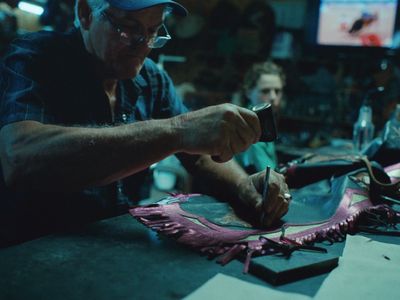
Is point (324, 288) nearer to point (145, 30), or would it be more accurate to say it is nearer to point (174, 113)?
point (145, 30)

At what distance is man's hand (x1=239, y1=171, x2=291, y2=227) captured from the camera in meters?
1.20

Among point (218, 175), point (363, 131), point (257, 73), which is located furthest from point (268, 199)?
point (257, 73)

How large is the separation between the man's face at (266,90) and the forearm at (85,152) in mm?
2412

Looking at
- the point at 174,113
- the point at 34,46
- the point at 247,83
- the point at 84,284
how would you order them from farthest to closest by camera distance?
1. the point at 247,83
2. the point at 174,113
3. the point at 34,46
4. the point at 84,284

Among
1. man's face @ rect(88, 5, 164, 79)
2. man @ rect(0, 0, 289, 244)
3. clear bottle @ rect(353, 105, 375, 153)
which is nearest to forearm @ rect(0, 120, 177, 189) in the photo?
man @ rect(0, 0, 289, 244)

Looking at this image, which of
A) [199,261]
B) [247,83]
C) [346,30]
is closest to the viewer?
[199,261]

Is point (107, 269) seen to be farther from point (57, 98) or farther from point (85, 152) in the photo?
point (57, 98)

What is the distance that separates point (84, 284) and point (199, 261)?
0.26 metres

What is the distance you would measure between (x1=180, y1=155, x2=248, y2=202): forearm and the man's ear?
0.62 metres

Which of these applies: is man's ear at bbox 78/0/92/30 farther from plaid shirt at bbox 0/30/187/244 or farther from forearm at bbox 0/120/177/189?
forearm at bbox 0/120/177/189

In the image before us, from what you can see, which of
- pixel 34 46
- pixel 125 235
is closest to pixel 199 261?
pixel 125 235

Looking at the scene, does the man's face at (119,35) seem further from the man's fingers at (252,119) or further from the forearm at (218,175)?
the man's fingers at (252,119)

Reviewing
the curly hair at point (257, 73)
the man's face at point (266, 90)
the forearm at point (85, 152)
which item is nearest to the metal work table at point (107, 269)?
the forearm at point (85, 152)

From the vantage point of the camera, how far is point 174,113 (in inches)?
78.2
